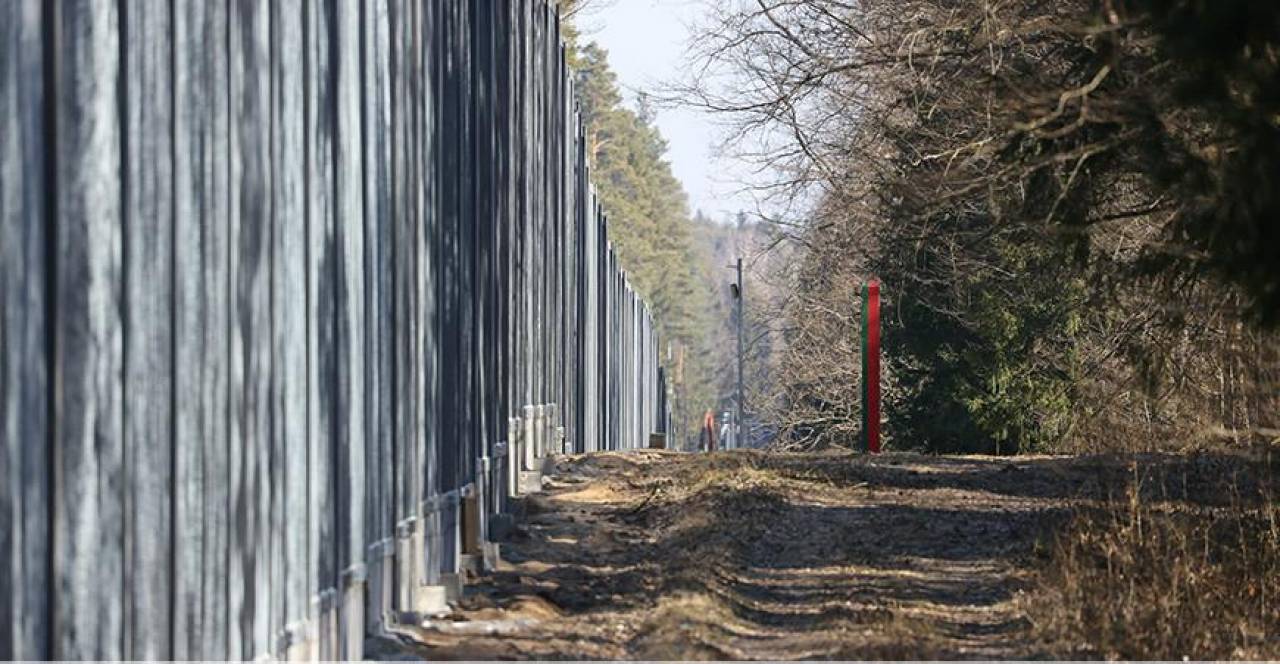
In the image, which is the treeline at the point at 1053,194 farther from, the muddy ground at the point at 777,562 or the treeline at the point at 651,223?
the treeline at the point at 651,223

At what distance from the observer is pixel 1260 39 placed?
8.41 m

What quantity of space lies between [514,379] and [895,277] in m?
9.86

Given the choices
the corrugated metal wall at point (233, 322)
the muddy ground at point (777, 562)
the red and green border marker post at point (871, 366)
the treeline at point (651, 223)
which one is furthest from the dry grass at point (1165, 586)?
the treeline at point (651, 223)

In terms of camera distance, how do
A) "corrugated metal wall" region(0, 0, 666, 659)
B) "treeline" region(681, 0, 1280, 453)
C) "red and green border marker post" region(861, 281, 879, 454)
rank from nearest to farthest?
"corrugated metal wall" region(0, 0, 666, 659) → "treeline" region(681, 0, 1280, 453) → "red and green border marker post" region(861, 281, 879, 454)

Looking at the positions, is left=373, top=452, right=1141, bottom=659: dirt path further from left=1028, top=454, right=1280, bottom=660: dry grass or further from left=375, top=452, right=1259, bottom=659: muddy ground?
left=1028, top=454, right=1280, bottom=660: dry grass

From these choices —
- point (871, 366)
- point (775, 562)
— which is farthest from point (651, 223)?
point (775, 562)

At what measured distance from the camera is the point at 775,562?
14.1m

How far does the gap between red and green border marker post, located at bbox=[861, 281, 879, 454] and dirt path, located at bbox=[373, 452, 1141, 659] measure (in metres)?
1.70

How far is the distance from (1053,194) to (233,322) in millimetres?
6625

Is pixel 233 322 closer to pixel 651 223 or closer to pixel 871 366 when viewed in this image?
pixel 871 366

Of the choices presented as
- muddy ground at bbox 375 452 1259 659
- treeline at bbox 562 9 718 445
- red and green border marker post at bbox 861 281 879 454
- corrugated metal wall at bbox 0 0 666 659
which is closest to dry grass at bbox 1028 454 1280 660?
muddy ground at bbox 375 452 1259 659

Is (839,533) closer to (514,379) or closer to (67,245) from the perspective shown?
(514,379)

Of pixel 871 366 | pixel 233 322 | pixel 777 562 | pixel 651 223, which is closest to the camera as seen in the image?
pixel 233 322

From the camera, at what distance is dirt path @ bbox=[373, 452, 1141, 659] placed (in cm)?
1042
